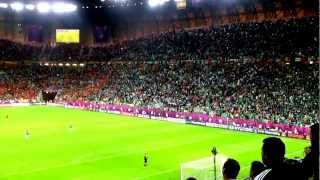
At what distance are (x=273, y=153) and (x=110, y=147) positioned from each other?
104 ft

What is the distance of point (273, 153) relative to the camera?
5309mm

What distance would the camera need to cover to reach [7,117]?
55.2m

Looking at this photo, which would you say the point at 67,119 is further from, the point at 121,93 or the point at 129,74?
the point at 129,74

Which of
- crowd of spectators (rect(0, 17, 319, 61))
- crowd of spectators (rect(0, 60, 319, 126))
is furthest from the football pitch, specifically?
crowd of spectators (rect(0, 17, 319, 61))

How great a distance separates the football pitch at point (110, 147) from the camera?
91.8ft

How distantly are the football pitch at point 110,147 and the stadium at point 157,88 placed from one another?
0.11m

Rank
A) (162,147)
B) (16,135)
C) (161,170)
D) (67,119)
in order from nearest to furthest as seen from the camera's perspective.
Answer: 1. (161,170)
2. (162,147)
3. (16,135)
4. (67,119)

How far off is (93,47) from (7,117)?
36571 mm

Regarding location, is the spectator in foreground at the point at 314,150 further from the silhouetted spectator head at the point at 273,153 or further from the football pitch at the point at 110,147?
the football pitch at the point at 110,147

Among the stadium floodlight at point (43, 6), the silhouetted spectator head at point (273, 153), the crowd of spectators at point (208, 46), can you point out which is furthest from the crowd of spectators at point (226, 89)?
the silhouetted spectator head at point (273, 153)

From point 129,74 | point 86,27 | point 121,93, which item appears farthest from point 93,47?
point 121,93

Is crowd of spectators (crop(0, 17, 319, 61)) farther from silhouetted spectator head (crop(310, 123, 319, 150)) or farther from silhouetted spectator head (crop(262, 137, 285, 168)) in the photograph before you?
silhouetted spectator head (crop(262, 137, 285, 168))

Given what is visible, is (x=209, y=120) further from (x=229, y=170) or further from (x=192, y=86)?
(x=229, y=170)

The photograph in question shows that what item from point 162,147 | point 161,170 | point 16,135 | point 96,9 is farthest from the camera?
point 96,9
